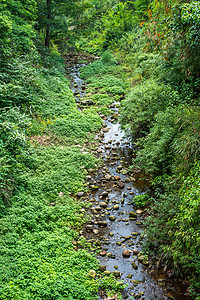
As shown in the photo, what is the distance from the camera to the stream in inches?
157

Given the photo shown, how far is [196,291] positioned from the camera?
3.74m

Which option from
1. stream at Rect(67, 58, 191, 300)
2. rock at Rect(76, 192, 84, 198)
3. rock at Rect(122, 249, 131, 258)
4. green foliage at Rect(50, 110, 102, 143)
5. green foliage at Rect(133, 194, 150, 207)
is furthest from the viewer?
green foliage at Rect(50, 110, 102, 143)

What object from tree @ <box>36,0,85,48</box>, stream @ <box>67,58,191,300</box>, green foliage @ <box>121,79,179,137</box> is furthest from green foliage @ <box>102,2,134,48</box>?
stream @ <box>67,58,191,300</box>

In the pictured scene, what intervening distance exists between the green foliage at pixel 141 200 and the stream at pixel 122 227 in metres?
0.16

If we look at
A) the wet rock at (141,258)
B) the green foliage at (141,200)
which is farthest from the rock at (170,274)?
the green foliage at (141,200)

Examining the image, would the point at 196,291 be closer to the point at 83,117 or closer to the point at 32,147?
the point at 32,147

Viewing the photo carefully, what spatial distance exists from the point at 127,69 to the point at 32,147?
Answer: 976 cm

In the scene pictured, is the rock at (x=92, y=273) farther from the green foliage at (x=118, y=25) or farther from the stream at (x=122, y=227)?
the green foliage at (x=118, y=25)

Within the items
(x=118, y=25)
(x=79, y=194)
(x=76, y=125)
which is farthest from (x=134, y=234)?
(x=118, y=25)

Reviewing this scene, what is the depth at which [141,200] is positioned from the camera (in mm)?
5902

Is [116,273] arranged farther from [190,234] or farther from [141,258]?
[190,234]

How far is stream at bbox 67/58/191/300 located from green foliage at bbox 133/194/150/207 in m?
0.16

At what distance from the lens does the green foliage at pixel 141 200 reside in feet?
19.1

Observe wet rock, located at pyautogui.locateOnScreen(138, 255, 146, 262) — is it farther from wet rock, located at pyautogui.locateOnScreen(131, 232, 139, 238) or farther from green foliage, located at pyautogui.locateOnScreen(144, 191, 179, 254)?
wet rock, located at pyautogui.locateOnScreen(131, 232, 139, 238)
